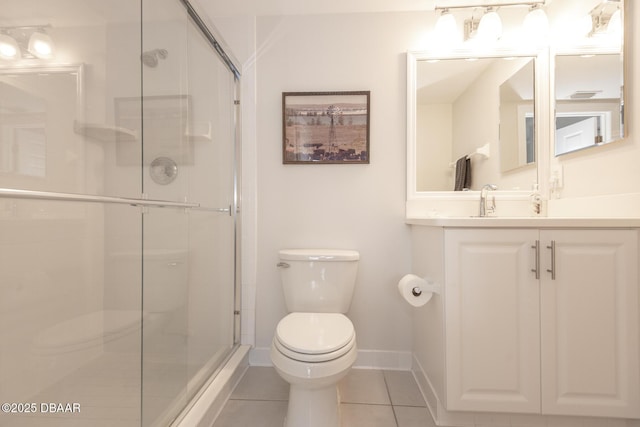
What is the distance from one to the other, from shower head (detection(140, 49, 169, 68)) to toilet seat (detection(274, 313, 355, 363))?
1.18 meters

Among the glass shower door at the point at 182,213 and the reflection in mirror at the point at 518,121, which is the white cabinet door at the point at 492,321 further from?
the glass shower door at the point at 182,213

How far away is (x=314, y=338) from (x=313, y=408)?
0.95 ft

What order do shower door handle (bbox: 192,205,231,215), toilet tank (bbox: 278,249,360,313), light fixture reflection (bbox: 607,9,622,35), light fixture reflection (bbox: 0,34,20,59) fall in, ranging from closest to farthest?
light fixture reflection (bbox: 0,34,20,59), light fixture reflection (bbox: 607,9,622,35), shower door handle (bbox: 192,205,231,215), toilet tank (bbox: 278,249,360,313)

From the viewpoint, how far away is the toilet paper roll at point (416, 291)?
134 cm

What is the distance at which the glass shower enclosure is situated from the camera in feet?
2.62

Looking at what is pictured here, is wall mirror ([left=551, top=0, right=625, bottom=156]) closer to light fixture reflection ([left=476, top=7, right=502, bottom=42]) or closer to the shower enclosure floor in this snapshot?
light fixture reflection ([left=476, top=7, right=502, bottom=42])

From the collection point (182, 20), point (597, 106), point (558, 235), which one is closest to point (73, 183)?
point (182, 20)

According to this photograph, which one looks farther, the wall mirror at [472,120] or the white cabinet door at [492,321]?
the wall mirror at [472,120]

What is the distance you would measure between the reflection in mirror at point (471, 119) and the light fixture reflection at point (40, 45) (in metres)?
1.63

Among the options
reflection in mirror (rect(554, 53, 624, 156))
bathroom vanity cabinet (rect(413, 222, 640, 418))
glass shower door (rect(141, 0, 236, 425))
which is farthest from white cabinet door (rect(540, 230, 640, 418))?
glass shower door (rect(141, 0, 236, 425))

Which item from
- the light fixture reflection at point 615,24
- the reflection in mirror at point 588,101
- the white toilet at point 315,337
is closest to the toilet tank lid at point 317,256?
the white toilet at point 315,337

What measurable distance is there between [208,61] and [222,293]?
125 cm

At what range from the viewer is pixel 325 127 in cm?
175

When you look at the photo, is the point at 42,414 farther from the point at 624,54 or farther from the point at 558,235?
the point at 624,54
